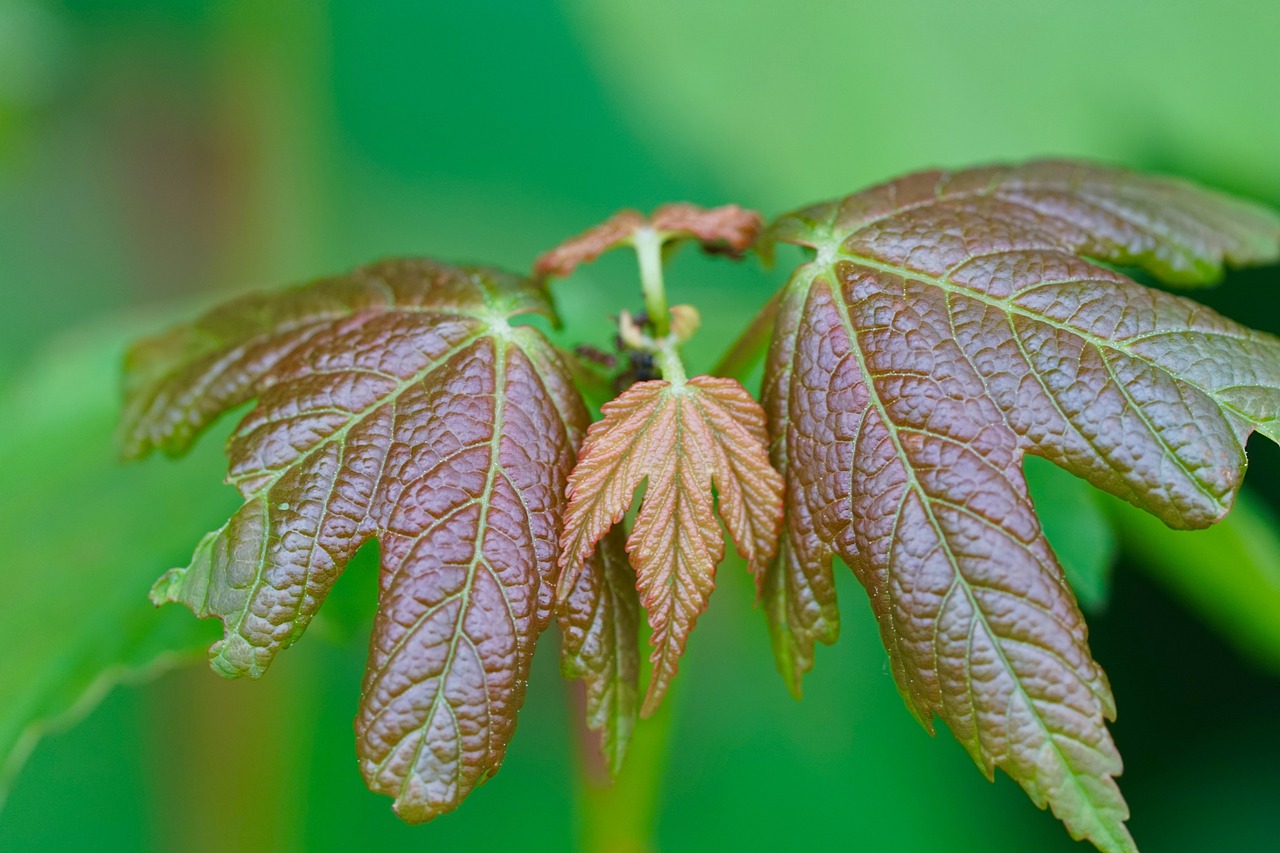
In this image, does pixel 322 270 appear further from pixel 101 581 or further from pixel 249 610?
pixel 249 610

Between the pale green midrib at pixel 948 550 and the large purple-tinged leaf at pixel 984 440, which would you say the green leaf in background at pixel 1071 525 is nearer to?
the large purple-tinged leaf at pixel 984 440

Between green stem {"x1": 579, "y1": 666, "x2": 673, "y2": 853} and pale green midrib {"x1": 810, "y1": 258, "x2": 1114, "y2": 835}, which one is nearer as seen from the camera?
pale green midrib {"x1": 810, "y1": 258, "x2": 1114, "y2": 835}

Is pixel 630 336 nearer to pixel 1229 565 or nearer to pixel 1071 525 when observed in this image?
pixel 1071 525

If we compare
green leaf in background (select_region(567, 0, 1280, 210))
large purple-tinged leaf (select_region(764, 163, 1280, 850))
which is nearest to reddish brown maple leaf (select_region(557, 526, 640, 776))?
large purple-tinged leaf (select_region(764, 163, 1280, 850))

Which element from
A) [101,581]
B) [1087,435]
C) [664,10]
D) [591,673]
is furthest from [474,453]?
[664,10]

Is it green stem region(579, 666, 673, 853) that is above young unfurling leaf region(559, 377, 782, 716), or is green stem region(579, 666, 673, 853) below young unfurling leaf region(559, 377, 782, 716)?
below

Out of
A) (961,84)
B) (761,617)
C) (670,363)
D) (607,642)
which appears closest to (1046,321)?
(670,363)

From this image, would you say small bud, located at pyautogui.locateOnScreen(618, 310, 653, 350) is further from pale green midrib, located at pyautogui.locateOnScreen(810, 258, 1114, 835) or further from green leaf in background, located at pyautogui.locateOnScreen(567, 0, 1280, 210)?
green leaf in background, located at pyautogui.locateOnScreen(567, 0, 1280, 210)
